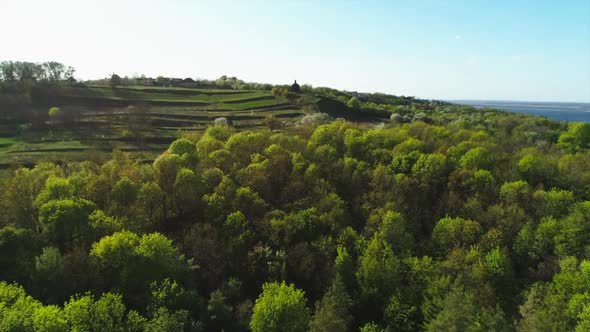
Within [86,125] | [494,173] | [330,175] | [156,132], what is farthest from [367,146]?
[86,125]

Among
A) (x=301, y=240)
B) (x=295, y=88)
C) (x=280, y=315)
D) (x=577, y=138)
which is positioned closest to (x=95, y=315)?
(x=280, y=315)

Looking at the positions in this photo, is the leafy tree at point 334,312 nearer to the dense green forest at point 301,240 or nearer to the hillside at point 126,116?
the dense green forest at point 301,240

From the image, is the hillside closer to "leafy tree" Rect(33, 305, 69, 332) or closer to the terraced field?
the terraced field

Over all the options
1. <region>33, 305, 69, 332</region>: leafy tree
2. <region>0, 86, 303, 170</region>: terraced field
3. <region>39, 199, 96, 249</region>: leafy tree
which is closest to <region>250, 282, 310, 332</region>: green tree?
<region>33, 305, 69, 332</region>: leafy tree

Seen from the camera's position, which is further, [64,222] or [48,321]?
A: [64,222]

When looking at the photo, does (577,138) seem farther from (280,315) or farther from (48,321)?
(48,321)

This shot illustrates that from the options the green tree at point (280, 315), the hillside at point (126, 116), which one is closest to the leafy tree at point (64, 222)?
the green tree at point (280, 315)
